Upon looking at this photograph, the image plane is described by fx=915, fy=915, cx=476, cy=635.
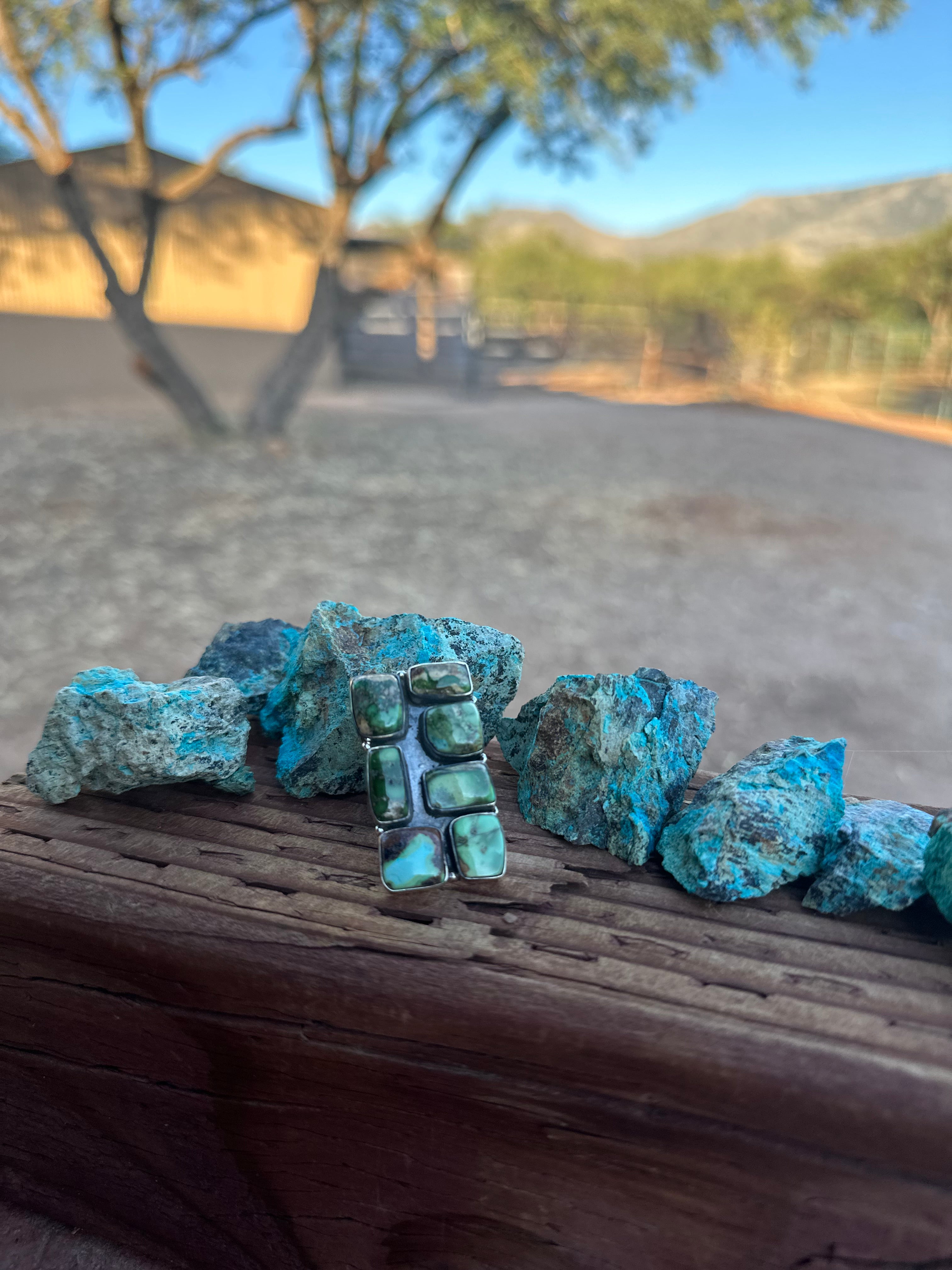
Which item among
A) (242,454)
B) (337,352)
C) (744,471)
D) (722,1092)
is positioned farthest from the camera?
(337,352)

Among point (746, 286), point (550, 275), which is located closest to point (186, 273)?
point (550, 275)

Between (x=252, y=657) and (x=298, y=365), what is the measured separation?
7.79 metres

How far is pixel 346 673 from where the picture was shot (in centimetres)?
121

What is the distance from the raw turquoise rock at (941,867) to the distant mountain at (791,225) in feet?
32.4

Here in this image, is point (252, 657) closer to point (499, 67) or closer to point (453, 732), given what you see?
point (453, 732)

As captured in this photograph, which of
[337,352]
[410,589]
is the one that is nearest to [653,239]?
[337,352]

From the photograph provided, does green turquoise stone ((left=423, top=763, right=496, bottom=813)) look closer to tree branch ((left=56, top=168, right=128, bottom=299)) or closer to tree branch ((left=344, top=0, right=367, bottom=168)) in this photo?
tree branch ((left=56, top=168, right=128, bottom=299))

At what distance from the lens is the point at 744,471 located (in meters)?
8.30

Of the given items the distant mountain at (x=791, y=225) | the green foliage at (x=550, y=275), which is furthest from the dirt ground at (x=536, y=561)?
the green foliage at (x=550, y=275)

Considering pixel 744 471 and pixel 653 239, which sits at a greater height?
pixel 653 239

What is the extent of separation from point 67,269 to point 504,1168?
41.3ft

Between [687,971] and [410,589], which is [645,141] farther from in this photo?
[687,971]

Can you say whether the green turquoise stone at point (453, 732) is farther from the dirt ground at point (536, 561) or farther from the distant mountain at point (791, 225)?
the distant mountain at point (791, 225)

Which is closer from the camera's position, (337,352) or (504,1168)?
(504,1168)
